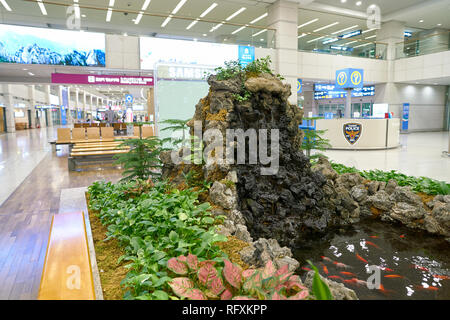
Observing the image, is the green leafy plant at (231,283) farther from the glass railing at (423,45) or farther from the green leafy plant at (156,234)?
the glass railing at (423,45)

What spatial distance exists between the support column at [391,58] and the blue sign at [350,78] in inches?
296

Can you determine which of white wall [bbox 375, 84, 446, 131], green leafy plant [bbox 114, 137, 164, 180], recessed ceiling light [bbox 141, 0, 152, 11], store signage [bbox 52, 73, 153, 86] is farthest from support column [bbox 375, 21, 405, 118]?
green leafy plant [bbox 114, 137, 164, 180]

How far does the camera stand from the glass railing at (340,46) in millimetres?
16328

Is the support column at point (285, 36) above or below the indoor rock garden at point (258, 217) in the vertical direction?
above

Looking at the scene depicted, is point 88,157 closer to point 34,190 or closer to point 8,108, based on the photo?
point 34,190

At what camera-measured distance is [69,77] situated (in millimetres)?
11242

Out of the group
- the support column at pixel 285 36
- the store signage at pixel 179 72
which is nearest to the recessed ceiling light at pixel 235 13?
the support column at pixel 285 36

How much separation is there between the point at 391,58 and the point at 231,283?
22321 mm

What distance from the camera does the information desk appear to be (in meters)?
12.8

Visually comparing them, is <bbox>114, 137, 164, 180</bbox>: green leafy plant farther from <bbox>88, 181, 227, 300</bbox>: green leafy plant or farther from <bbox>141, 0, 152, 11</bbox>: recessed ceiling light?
<bbox>141, 0, 152, 11</bbox>: recessed ceiling light

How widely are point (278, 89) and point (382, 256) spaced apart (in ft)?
8.97

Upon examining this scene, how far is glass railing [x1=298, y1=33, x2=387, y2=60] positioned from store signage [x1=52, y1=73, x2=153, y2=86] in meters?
8.75

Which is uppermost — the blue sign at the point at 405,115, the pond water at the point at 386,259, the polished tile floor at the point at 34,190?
the blue sign at the point at 405,115
